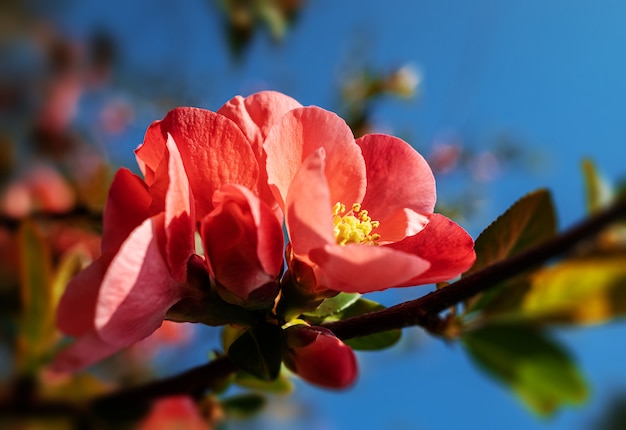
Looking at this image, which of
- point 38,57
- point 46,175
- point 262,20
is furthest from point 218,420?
point 38,57

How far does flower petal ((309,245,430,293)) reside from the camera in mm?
245

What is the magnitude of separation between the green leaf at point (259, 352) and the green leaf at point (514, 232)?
12 cm

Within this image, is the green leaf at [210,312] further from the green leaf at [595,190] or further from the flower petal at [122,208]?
the green leaf at [595,190]

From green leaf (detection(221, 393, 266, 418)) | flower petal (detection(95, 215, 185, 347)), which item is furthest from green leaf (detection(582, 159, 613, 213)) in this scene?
green leaf (detection(221, 393, 266, 418))

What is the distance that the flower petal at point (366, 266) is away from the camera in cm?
25

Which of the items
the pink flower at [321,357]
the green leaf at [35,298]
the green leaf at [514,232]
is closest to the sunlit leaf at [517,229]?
the green leaf at [514,232]

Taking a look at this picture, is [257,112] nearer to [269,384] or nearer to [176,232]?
[176,232]

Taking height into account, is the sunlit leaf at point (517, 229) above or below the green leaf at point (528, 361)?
above

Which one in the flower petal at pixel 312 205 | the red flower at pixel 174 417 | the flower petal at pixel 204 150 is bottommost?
the red flower at pixel 174 417

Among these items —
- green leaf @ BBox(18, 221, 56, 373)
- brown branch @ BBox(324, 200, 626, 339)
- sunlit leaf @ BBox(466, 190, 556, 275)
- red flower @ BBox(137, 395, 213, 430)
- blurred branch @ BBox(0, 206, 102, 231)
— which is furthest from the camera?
blurred branch @ BBox(0, 206, 102, 231)

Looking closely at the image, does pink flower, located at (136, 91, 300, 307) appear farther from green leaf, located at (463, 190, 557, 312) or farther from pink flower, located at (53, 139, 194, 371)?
green leaf, located at (463, 190, 557, 312)

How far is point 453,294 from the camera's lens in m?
0.27

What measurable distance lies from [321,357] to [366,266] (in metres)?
0.06

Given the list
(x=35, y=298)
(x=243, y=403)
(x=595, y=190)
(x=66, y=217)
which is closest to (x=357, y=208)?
(x=595, y=190)
